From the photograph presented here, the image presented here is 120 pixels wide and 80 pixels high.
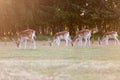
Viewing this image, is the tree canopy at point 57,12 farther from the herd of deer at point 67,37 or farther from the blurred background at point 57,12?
the herd of deer at point 67,37

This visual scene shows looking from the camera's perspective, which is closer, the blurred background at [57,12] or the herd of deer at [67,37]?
the herd of deer at [67,37]

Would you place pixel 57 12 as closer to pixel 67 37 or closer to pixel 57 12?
pixel 57 12

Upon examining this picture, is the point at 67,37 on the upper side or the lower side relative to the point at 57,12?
lower

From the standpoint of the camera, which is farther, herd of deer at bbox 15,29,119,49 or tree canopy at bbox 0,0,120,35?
tree canopy at bbox 0,0,120,35

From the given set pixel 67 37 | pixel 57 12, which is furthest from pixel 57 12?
pixel 67 37

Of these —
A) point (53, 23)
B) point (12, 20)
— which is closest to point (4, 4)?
point (12, 20)

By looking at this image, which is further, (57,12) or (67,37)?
(57,12)

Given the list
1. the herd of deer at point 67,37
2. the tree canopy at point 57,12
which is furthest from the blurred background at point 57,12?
the herd of deer at point 67,37

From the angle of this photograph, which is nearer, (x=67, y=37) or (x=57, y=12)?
A: (x=67, y=37)

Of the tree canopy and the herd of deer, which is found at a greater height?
the tree canopy

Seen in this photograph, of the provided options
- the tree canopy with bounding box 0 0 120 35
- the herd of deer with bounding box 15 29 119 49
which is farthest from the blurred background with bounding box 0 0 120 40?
the herd of deer with bounding box 15 29 119 49

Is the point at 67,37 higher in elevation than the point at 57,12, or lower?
lower

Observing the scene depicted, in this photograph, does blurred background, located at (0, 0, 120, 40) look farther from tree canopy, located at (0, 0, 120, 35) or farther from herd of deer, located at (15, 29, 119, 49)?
herd of deer, located at (15, 29, 119, 49)

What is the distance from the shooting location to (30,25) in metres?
47.4
